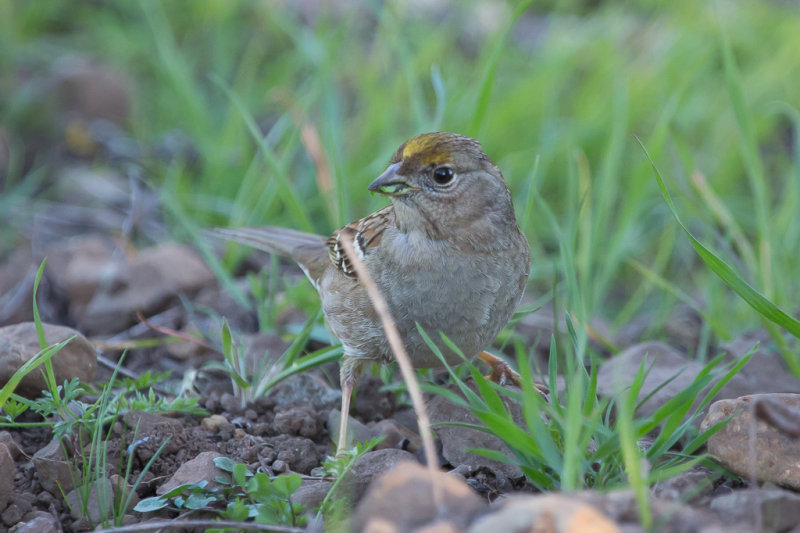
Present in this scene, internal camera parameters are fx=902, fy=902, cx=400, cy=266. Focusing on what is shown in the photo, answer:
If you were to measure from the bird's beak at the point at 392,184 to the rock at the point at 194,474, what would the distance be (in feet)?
3.72

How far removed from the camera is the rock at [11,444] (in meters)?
2.86

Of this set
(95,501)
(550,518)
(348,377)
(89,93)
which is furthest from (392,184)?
(89,93)

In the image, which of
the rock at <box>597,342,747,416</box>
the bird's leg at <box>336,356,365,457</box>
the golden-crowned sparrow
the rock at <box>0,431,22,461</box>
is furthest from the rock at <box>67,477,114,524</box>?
the rock at <box>597,342,747,416</box>

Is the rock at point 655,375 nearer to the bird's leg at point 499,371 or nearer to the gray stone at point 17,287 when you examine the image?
the bird's leg at point 499,371

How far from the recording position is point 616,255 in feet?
15.4

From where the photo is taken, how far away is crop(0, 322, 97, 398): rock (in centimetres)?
310

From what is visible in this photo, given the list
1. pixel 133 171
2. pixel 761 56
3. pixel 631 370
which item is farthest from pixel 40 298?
pixel 761 56

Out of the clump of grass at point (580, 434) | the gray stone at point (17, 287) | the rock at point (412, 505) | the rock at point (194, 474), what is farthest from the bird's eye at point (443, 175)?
the gray stone at point (17, 287)

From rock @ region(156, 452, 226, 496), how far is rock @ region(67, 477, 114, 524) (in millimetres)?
153

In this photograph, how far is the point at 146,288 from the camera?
450 centimetres

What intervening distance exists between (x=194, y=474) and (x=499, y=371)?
1516mm

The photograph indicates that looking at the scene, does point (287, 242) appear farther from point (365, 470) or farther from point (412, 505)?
point (412, 505)

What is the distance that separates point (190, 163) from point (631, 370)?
3658 mm

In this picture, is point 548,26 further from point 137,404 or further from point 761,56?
point 137,404
